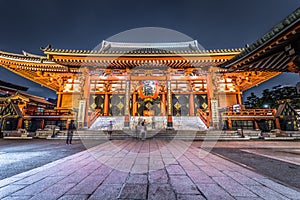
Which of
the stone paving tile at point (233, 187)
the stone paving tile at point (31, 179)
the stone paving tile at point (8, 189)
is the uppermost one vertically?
the stone paving tile at point (233, 187)

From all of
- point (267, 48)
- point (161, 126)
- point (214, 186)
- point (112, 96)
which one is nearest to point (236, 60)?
point (267, 48)

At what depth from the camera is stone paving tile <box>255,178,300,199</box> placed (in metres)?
1.53

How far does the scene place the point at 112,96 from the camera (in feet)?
50.9

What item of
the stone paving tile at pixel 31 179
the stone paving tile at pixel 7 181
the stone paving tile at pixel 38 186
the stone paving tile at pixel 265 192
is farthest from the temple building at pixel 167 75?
the stone paving tile at pixel 7 181

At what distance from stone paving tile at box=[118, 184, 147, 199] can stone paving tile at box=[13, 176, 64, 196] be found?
103cm

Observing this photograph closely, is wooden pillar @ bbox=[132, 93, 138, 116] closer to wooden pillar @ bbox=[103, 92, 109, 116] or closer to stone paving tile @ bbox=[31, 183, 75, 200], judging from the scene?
wooden pillar @ bbox=[103, 92, 109, 116]

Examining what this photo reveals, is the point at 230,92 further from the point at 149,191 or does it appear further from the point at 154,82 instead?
the point at 149,191

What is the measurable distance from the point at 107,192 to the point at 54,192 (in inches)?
24.6

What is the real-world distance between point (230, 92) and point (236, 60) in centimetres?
1073

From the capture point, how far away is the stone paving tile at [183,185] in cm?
162

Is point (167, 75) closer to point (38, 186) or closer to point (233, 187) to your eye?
point (233, 187)

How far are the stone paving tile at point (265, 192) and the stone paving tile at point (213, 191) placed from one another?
38cm

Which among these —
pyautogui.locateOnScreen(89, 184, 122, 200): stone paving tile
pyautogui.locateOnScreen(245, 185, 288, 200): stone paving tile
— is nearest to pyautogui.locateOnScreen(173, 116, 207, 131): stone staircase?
pyautogui.locateOnScreen(245, 185, 288, 200): stone paving tile

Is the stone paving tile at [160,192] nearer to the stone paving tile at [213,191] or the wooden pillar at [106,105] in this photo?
the stone paving tile at [213,191]
